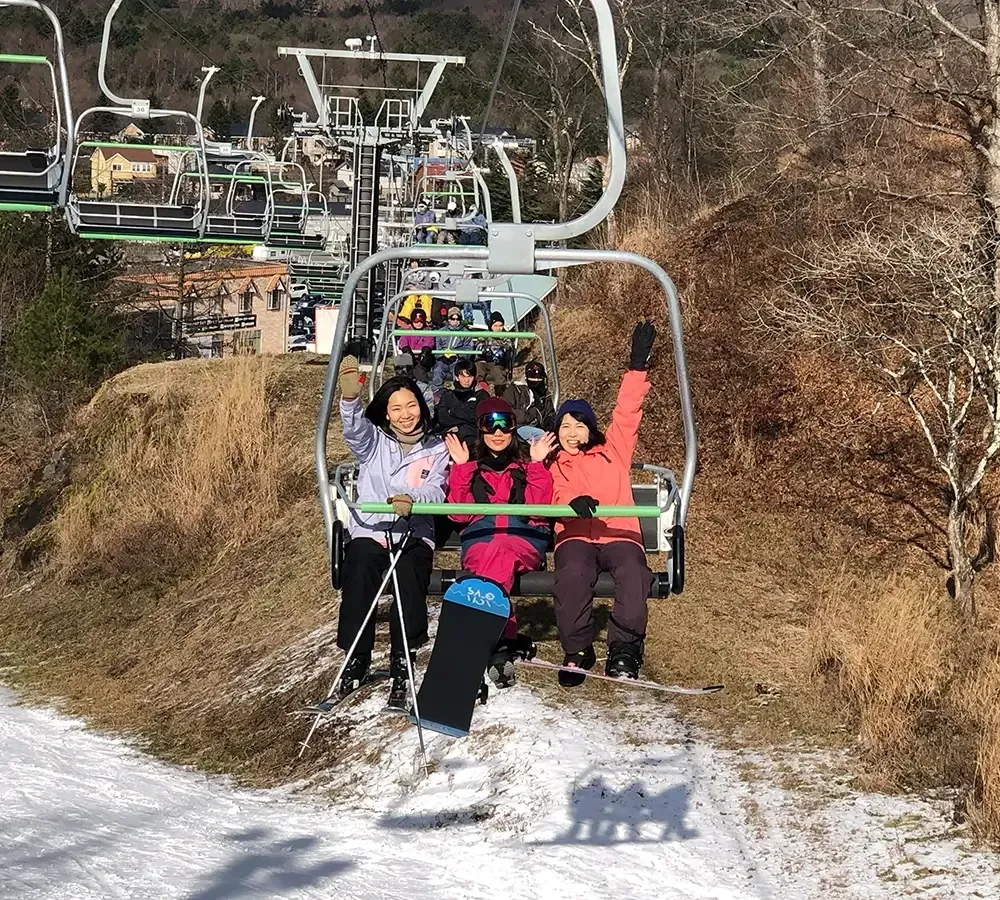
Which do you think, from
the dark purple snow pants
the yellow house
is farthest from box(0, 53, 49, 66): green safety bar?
the dark purple snow pants

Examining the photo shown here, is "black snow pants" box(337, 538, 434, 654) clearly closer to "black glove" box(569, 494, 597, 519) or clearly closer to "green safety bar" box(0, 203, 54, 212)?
"black glove" box(569, 494, 597, 519)

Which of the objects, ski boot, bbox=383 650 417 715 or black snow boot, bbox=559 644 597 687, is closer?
ski boot, bbox=383 650 417 715

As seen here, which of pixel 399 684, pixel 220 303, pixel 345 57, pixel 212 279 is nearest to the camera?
pixel 399 684

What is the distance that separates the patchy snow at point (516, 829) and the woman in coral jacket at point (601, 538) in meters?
2.89

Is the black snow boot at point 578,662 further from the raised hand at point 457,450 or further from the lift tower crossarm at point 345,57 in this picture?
the lift tower crossarm at point 345,57

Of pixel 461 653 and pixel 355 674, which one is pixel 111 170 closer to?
pixel 355 674

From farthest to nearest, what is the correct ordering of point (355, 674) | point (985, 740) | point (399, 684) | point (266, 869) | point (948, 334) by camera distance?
point (948, 334)
point (266, 869)
point (985, 740)
point (399, 684)
point (355, 674)

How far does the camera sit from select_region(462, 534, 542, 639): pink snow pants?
5.53 m

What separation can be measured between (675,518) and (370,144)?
994cm

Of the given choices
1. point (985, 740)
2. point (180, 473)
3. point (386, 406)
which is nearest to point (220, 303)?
point (180, 473)

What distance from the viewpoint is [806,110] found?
55.4ft

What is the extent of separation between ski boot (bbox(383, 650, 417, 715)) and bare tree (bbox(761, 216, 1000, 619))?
602 cm

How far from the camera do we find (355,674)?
18.0ft

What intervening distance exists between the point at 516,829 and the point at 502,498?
3492mm
